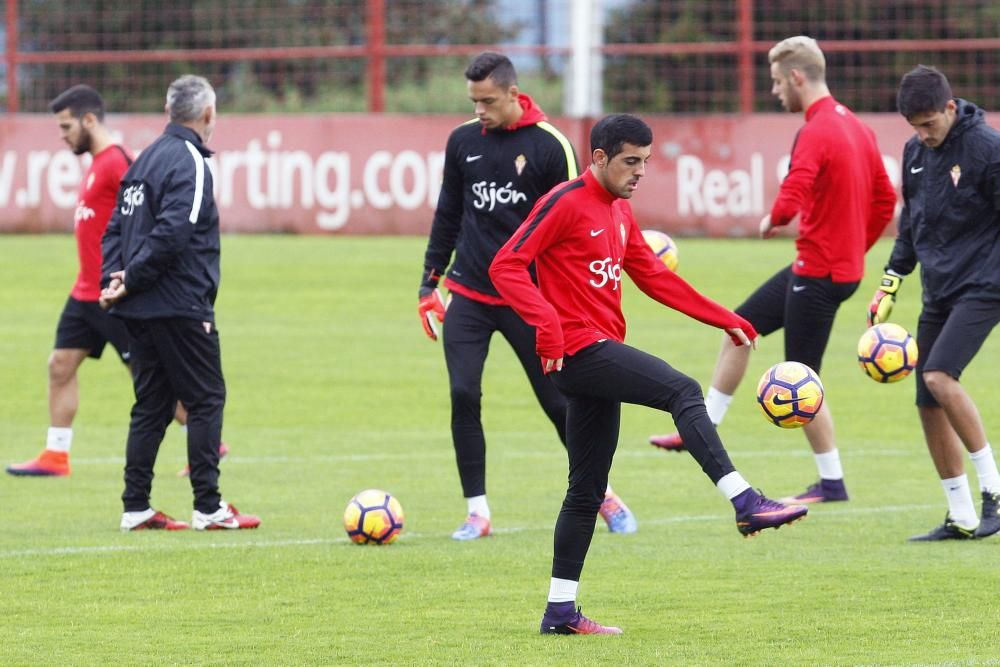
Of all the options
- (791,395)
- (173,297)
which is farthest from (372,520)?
(791,395)

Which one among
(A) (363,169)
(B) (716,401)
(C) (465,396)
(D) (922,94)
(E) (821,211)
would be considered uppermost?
(D) (922,94)

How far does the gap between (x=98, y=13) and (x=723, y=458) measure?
27466mm

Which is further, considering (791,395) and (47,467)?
(47,467)

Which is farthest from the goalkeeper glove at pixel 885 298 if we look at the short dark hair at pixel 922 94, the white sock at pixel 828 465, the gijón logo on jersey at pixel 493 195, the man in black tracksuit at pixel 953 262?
the gijón logo on jersey at pixel 493 195

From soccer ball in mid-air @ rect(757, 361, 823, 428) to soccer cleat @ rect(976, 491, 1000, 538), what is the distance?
5.29ft

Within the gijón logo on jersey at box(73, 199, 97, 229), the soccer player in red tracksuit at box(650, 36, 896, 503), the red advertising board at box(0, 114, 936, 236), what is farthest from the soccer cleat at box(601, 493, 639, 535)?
the red advertising board at box(0, 114, 936, 236)

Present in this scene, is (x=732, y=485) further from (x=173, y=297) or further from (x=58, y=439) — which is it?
(x=58, y=439)

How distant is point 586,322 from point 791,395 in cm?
141

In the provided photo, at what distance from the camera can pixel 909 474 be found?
11.5 m

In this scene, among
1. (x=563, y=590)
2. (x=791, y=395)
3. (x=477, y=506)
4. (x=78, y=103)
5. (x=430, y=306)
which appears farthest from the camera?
(x=78, y=103)

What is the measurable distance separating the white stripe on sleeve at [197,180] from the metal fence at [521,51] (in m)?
17.5

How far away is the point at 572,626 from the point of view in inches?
274

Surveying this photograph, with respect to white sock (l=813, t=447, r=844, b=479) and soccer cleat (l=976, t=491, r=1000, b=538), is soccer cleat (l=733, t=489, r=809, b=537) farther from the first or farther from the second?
white sock (l=813, t=447, r=844, b=479)

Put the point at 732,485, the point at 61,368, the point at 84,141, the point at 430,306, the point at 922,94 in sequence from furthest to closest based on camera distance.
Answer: the point at 61,368
the point at 84,141
the point at 430,306
the point at 922,94
the point at 732,485
